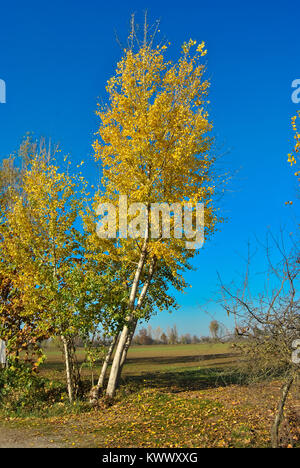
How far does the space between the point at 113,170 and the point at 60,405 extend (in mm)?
7730

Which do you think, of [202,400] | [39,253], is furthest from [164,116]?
[202,400]

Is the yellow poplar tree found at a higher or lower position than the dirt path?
higher

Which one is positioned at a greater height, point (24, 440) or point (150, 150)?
point (150, 150)

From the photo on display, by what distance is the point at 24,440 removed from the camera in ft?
28.0

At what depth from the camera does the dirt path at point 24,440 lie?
8.07m

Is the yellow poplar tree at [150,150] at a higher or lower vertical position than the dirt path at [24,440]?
higher

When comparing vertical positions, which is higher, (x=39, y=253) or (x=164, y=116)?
(x=164, y=116)

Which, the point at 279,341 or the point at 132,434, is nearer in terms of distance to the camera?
the point at 279,341

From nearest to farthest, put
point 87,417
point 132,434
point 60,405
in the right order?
point 132,434
point 87,417
point 60,405

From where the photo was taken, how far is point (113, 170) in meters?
13.3

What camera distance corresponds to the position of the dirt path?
318 inches

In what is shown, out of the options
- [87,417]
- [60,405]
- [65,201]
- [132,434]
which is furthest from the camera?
[65,201]

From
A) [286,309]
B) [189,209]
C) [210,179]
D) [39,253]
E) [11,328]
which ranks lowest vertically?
[11,328]
